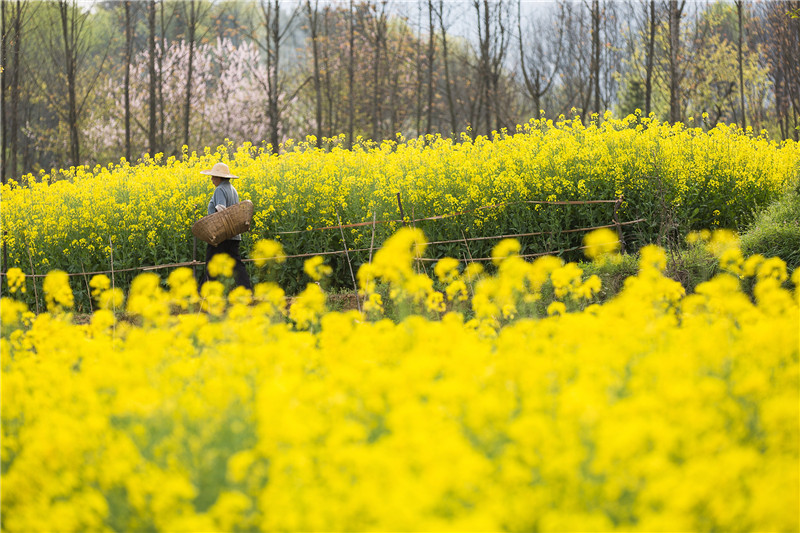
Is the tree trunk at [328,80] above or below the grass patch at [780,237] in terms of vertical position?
above

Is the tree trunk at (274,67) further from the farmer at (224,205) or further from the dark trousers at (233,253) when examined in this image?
the dark trousers at (233,253)

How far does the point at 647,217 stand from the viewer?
907 centimetres

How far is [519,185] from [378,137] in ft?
41.4

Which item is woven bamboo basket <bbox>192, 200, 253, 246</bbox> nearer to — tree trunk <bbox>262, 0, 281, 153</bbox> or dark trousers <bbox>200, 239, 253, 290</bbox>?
dark trousers <bbox>200, 239, 253, 290</bbox>

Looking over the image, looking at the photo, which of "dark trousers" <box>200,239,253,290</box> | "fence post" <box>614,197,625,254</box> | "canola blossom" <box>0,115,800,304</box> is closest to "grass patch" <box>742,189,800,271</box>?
"canola blossom" <box>0,115,800,304</box>

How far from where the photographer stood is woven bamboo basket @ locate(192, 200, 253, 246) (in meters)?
7.80

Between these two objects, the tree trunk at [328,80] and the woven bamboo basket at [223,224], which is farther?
the tree trunk at [328,80]

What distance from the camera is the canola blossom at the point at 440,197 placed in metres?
9.05

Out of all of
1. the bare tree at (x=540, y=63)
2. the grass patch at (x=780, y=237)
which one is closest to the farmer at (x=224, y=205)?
the grass patch at (x=780, y=237)

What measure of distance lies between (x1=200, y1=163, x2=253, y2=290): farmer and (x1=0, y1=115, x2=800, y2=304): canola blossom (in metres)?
0.96

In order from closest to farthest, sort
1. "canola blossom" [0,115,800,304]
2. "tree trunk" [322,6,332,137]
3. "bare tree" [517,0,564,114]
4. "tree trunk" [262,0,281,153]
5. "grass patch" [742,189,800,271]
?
"grass patch" [742,189,800,271], "canola blossom" [0,115,800,304], "tree trunk" [262,0,281,153], "bare tree" [517,0,564,114], "tree trunk" [322,6,332,137]

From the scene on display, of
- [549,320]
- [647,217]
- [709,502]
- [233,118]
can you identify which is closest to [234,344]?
[549,320]

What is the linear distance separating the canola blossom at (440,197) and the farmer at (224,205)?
96 cm

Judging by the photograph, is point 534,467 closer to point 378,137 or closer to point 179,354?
point 179,354
